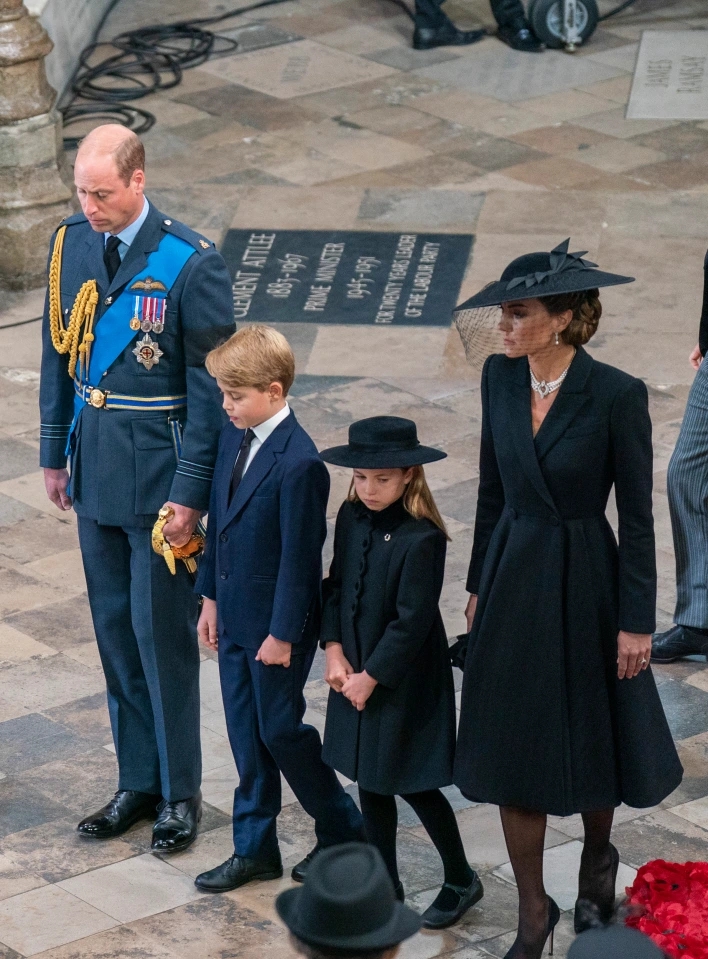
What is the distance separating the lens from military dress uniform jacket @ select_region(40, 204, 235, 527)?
484cm

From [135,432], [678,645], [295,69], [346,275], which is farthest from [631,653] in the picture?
[295,69]

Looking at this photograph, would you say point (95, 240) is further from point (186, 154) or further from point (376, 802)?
point (186, 154)

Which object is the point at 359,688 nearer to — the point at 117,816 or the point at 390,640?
the point at 390,640

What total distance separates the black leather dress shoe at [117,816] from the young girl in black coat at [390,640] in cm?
95

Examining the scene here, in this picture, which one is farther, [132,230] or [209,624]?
[132,230]

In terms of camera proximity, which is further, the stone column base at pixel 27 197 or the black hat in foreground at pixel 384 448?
the stone column base at pixel 27 197

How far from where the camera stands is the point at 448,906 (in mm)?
4566

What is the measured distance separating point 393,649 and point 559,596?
446 mm

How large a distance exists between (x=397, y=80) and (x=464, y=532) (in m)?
6.90

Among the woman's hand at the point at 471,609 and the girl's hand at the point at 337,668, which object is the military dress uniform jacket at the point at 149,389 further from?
the woman's hand at the point at 471,609

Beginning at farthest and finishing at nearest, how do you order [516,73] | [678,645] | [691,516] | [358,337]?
[516,73] → [358,337] → [678,645] → [691,516]

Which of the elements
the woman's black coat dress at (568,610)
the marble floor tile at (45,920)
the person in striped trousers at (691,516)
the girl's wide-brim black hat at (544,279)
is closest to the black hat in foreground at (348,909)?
the woman's black coat dress at (568,610)

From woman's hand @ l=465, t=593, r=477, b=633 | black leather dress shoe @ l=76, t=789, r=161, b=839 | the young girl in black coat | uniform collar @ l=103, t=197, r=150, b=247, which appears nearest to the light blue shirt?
uniform collar @ l=103, t=197, r=150, b=247

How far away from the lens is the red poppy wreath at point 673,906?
4.00 m
